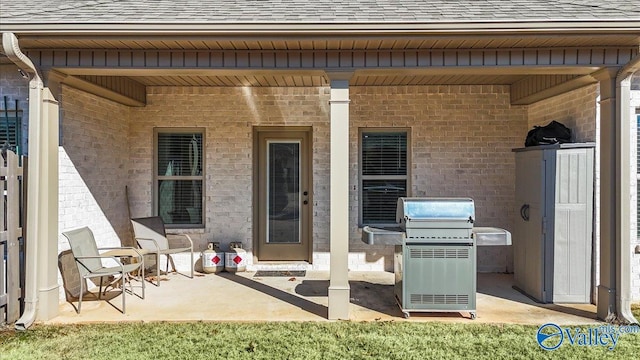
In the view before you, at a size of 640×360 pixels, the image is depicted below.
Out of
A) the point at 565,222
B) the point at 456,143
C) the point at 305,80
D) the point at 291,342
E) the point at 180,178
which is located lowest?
the point at 291,342

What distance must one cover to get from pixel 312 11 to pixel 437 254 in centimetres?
286

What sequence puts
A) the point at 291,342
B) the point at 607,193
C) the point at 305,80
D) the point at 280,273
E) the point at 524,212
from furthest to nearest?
the point at 280,273
the point at 305,80
the point at 524,212
the point at 607,193
the point at 291,342

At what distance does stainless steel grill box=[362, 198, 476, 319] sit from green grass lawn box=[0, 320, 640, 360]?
0.92 ft

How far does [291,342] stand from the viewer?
3732 millimetres

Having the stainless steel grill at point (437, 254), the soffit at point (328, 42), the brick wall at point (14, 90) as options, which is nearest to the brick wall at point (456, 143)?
the stainless steel grill at point (437, 254)

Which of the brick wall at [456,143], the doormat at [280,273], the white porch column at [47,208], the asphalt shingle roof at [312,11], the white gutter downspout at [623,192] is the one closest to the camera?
the asphalt shingle roof at [312,11]

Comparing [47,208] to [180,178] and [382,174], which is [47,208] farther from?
[382,174]

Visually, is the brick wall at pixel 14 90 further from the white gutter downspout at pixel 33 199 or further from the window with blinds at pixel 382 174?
the window with blinds at pixel 382 174

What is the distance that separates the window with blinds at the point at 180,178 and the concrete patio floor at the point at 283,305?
1.17 m

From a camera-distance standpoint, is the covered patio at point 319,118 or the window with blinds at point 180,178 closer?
the covered patio at point 319,118

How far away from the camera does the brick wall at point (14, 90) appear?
15.6ft

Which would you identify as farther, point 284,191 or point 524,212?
point 284,191

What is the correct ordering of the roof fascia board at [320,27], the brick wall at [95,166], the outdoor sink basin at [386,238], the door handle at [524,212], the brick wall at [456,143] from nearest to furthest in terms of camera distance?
the roof fascia board at [320,27] < the outdoor sink basin at [386,238] < the brick wall at [95,166] < the door handle at [524,212] < the brick wall at [456,143]

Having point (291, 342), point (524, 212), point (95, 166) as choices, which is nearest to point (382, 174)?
point (524, 212)
